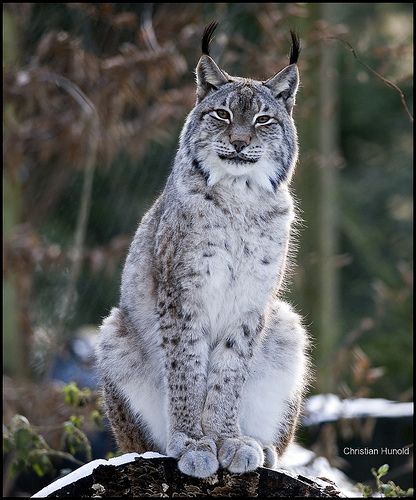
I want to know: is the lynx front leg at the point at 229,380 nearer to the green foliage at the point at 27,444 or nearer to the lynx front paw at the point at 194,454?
the lynx front paw at the point at 194,454

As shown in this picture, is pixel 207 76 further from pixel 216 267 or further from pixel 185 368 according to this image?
pixel 185 368

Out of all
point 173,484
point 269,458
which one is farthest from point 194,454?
point 269,458

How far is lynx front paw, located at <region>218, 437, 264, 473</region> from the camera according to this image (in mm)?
4336

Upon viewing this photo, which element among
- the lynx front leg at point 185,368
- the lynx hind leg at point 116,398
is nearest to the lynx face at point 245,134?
the lynx front leg at point 185,368

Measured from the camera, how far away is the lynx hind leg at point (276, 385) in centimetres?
495

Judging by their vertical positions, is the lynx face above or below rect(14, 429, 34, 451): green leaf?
above

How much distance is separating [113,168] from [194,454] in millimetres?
7160

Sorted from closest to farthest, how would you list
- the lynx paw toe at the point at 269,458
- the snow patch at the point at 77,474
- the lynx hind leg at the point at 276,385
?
the snow patch at the point at 77,474 → the lynx paw toe at the point at 269,458 → the lynx hind leg at the point at 276,385

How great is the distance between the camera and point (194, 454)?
A: 4.32 metres

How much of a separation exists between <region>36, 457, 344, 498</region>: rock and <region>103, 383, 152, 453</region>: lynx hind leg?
65 cm

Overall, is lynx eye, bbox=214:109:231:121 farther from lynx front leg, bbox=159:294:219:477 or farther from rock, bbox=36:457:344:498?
rock, bbox=36:457:344:498

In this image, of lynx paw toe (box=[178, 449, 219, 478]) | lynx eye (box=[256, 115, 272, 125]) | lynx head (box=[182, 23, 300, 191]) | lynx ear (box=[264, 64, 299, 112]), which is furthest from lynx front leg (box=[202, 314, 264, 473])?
lynx ear (box=[264, 64, 299, 112])

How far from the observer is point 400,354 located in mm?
12070

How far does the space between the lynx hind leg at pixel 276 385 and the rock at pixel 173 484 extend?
64cm
